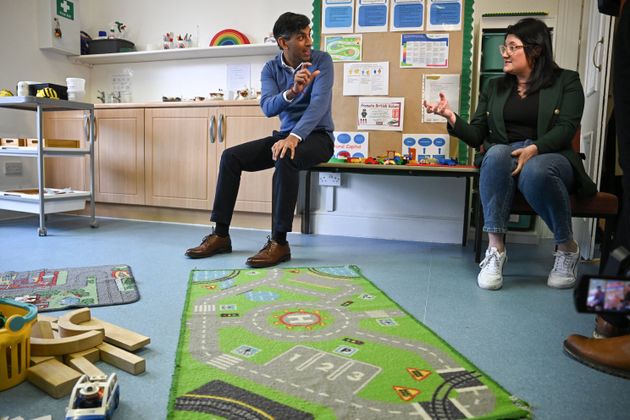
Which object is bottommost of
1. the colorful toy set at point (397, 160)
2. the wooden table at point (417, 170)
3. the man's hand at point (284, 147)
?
the wooden table at point (417, 170)

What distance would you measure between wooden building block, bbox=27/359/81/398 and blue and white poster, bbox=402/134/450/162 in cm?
220

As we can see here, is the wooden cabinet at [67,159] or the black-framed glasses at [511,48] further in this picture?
the wooden cabinet at [67,159]

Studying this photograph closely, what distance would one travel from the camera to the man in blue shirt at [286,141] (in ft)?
6.79

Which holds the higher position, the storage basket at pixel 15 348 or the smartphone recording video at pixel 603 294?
the smartphone recording video at pixel 603 294

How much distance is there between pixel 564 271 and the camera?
1782 millimetres

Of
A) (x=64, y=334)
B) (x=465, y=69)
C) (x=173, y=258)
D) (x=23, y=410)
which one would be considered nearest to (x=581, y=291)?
(x=23, y=410)

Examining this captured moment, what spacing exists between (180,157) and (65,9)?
1590mm

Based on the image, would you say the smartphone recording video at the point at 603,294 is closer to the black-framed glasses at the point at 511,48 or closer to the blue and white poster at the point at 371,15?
the black-framed glasses at the point at 511,48

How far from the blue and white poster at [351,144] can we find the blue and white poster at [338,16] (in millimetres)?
627

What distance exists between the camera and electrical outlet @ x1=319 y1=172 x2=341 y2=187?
3.00 m

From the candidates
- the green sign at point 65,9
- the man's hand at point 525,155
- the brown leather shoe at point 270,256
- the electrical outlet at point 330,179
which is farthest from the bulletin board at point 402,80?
the green sign at point 65,9

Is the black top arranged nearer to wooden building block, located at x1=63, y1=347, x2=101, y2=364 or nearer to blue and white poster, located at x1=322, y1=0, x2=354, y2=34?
blue and white poster, located at x1=322, y1=0, x2=354, y2=34

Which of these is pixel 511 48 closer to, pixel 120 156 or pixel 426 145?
pixel 426 145

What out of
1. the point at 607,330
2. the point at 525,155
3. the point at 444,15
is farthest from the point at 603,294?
the point at 444,15
